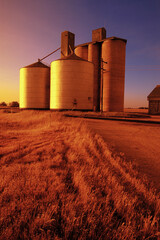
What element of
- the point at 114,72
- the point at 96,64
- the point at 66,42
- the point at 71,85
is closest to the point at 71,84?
the point at 71,85

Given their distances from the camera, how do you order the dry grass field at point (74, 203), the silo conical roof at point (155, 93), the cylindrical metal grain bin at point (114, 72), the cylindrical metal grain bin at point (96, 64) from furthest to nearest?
the cylindrical metal grain bin at point (96, 64) → the silo conical roof at point (155, 93) → the cylindrical metal grain bin at point (114, 72) → the dry grass field at point (74, 203)

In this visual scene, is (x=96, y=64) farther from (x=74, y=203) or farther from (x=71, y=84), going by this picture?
(x=74, y=203)

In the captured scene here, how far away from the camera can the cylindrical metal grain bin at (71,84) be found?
2144cm

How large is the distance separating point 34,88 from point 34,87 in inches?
7.8

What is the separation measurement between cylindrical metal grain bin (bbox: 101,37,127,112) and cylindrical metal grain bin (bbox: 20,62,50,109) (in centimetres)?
1151

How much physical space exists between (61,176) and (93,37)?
33395 millimetres

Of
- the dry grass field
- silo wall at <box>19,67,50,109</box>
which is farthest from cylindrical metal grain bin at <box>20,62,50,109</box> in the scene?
the dry grass field

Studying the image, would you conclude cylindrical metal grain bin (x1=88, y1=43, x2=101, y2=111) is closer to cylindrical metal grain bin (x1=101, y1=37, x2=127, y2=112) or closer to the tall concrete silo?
cylindrical metal grain bin (x1=101, y1=37, x2=127, y2=112)

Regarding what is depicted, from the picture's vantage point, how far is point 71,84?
2139 centimetres

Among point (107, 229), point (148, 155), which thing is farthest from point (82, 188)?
point (148, 155)

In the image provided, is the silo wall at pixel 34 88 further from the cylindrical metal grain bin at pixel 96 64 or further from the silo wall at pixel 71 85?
the cylindrical metal grain bin at pixel 96 64

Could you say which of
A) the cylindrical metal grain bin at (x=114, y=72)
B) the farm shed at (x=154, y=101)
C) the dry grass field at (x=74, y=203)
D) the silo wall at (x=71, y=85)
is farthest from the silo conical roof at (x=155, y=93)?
the dry grass field at (x=74, y=203)

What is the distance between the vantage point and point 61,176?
2.42 metres

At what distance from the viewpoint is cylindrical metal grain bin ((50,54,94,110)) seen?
21.4 m
